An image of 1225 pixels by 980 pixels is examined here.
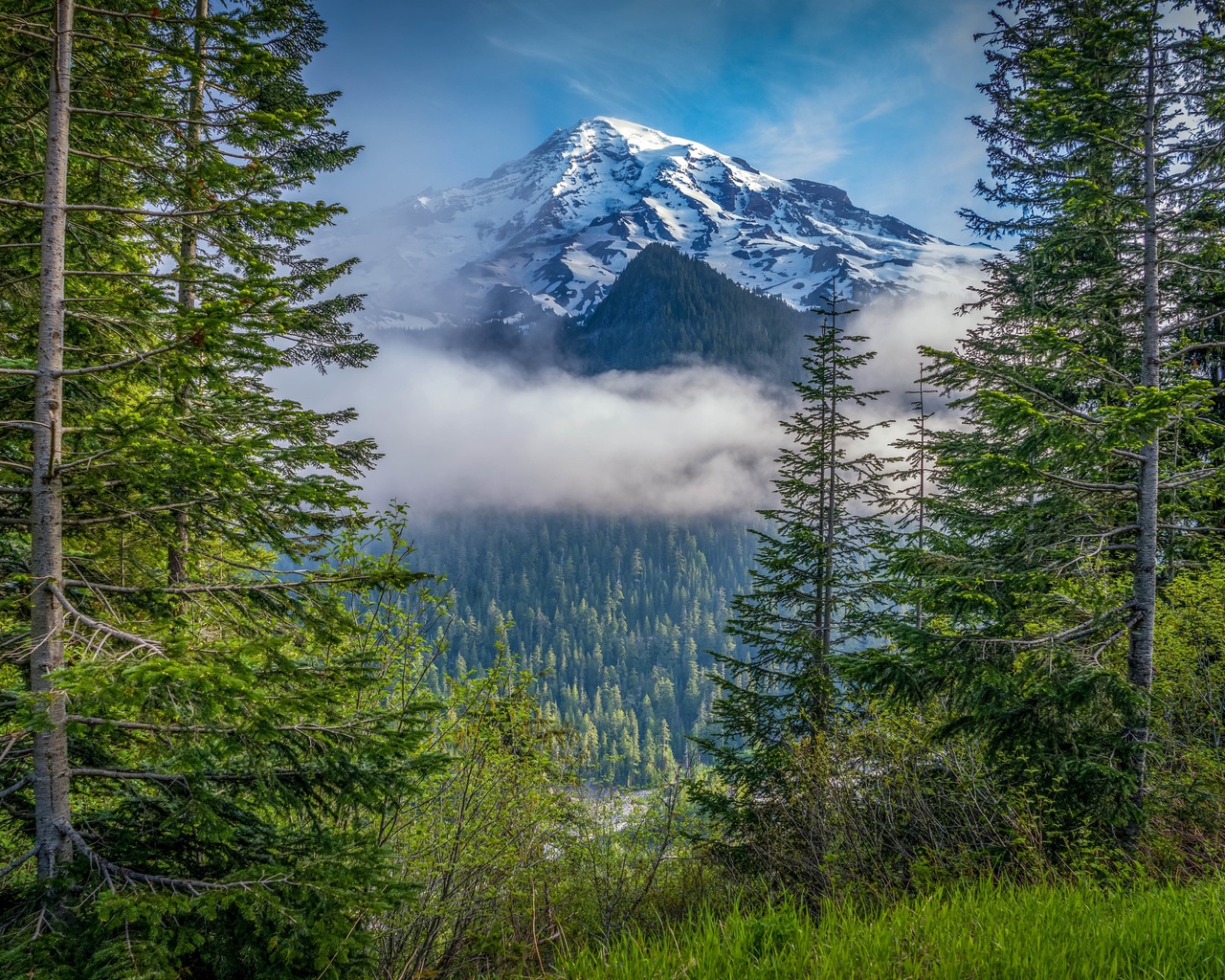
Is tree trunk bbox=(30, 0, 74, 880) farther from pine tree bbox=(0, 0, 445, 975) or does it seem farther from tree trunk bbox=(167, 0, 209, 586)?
tree trunk bbox=(167, 0, 209, 586)

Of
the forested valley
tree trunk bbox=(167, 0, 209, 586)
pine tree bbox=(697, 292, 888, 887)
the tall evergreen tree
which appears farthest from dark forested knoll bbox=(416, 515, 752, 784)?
tree trunk bbox=(167, 0, 209, 586)

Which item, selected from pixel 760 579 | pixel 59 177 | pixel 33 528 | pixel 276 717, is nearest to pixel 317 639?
pixel 276 717

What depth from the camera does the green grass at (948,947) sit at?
2.47 m

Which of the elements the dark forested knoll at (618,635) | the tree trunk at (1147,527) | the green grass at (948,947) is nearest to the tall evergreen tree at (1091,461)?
the tree trunk at (1147,527)

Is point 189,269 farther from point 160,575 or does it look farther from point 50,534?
point 160,575

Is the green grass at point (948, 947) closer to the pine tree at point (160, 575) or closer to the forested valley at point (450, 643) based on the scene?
the forested valley at point (450, 643)

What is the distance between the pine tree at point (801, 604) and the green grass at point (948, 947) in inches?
345

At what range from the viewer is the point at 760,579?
13.4 metres

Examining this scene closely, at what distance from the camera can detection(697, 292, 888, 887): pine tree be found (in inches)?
471

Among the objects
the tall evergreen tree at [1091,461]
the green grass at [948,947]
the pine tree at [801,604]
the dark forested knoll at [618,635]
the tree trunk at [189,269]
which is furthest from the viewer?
the dark forested knoll at [618,635]

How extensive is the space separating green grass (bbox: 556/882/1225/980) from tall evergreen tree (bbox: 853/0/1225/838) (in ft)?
11.7

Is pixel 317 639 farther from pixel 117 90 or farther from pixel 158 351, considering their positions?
pixel 117 90

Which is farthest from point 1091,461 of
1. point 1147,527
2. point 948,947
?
point 948,947

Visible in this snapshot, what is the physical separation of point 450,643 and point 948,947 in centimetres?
547
